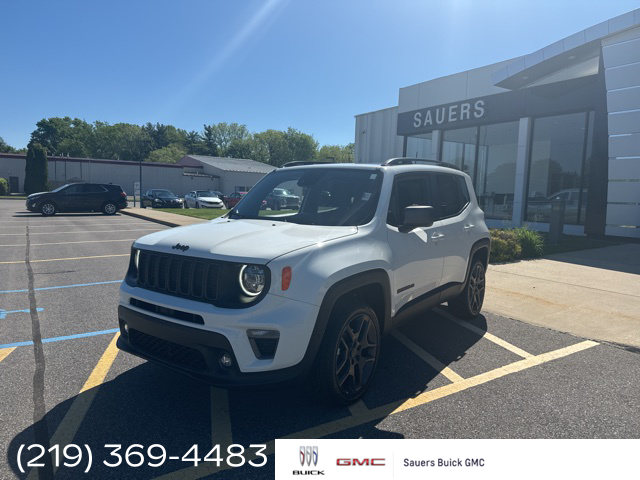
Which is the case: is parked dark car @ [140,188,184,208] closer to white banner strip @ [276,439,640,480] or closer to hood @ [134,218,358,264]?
hood @ [134,218,358,264]

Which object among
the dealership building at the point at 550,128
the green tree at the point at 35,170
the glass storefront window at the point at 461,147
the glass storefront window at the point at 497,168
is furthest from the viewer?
the green tree at the point at 35,170

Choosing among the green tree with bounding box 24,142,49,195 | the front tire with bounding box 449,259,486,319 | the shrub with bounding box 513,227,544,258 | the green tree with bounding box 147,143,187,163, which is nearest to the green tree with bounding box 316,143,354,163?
the green tree with bounding box 147,143,187,163

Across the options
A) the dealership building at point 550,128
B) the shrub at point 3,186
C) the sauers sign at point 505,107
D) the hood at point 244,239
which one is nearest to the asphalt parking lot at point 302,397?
the hood at point 244,239

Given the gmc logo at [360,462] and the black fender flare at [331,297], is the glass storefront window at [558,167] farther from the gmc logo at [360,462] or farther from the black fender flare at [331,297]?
the gmc logo at [360,462]

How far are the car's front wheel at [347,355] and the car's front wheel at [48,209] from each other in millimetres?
22233

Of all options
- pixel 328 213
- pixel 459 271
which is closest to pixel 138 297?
pixel 328 213

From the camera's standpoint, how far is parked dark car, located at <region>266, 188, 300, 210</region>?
4219 millimetres

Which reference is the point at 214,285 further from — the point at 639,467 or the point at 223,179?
the point at 223,179

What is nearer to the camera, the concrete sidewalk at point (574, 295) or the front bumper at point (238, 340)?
the front bumper at point (238, 340)

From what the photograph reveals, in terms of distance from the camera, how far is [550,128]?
15.8 m

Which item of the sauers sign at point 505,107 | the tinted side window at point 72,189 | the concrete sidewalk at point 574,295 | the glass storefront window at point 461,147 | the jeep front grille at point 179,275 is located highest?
the sauers sign at point 505,107

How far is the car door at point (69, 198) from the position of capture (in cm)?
2116

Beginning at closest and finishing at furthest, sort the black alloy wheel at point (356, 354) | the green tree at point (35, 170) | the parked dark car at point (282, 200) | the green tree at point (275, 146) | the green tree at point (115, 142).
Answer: the black alloy wheel at point (356, 354), the parked dark car at point (282, 200), the green tree at point (35, 170), the green tree at point (275, 146), the green tree at point (115, 142)

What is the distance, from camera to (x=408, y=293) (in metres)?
3.81
